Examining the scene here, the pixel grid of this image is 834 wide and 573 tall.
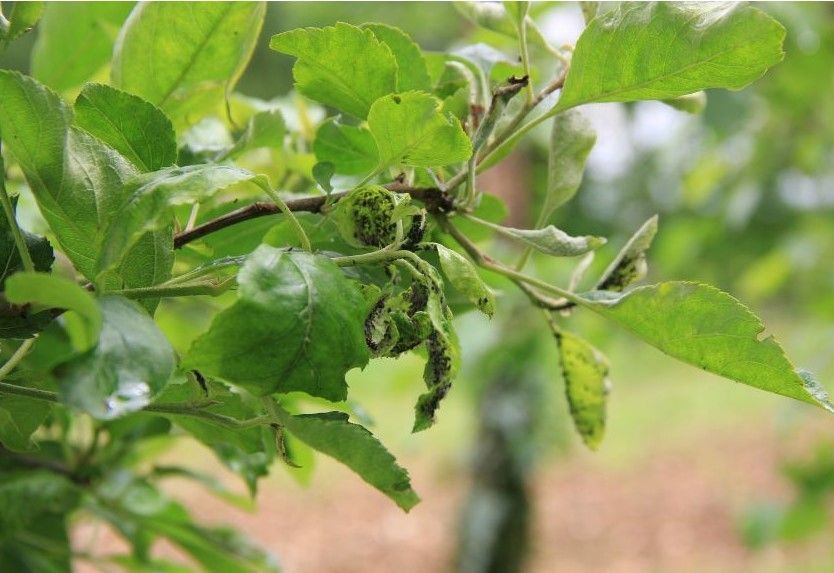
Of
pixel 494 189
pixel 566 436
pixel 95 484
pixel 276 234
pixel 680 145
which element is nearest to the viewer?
pixel 276 234

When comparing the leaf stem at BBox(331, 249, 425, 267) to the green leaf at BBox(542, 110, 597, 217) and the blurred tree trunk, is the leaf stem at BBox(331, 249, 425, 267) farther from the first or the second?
the blurred tree trunk

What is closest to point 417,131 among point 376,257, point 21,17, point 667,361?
point 376,257

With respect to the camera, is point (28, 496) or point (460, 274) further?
point (28, 496)

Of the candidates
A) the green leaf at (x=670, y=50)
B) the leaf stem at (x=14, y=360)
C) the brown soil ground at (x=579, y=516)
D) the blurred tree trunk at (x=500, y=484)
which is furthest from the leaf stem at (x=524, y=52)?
the brown soil ground at (x=579, y=516)

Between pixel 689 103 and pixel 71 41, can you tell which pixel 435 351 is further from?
pixel 71 41

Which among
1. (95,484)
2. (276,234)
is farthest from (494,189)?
(276,234)

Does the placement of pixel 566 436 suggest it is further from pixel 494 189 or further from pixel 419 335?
pixel 419 335

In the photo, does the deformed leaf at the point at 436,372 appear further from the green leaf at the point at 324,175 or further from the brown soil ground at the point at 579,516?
the brown soil ground at the point at 579,516
